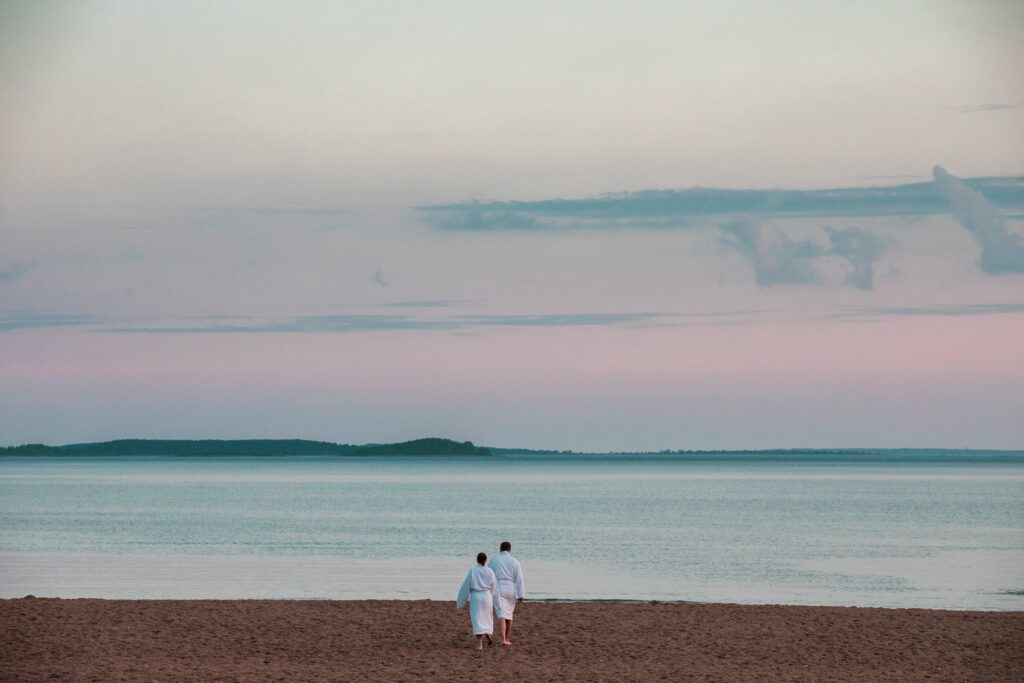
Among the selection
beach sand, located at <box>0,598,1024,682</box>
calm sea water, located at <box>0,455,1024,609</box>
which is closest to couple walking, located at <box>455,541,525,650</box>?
beach sand, located at <box>0,598,1024,682</box>

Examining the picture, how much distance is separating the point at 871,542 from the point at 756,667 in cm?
3568

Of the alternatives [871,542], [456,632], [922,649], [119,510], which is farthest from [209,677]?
[119,510]

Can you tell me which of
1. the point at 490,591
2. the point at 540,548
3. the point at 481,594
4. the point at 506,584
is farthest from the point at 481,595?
the point at 540,548

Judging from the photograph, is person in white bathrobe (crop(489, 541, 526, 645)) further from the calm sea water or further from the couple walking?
the calm sea water

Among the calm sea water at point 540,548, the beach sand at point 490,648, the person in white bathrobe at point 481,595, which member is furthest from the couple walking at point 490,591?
the calm sea water at point 540,548

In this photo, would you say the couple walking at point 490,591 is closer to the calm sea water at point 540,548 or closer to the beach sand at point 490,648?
the beach sand at point 490,648

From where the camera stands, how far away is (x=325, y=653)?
18234 mm

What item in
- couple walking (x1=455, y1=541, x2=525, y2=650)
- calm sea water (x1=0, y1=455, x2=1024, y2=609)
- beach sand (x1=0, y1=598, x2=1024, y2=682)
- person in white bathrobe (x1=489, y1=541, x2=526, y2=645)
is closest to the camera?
beach sand (x1=0, y1=598, x2=1024, y2=682)

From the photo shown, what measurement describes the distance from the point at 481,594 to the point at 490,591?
0.14 m

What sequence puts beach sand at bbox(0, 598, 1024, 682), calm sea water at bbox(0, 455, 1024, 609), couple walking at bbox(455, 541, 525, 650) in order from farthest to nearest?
calm sea water at bbox(0, 455, 1024, 609) < couple walking at bbox(455, 541, 525, 650) < beach sand at bbox(0, 598, 1024, 682)

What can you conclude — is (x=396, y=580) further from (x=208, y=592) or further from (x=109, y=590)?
(x=109, y=590)

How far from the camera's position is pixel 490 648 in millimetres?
18828

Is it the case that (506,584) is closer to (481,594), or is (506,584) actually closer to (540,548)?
(481,594)

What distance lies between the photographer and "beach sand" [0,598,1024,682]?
54.1ft
